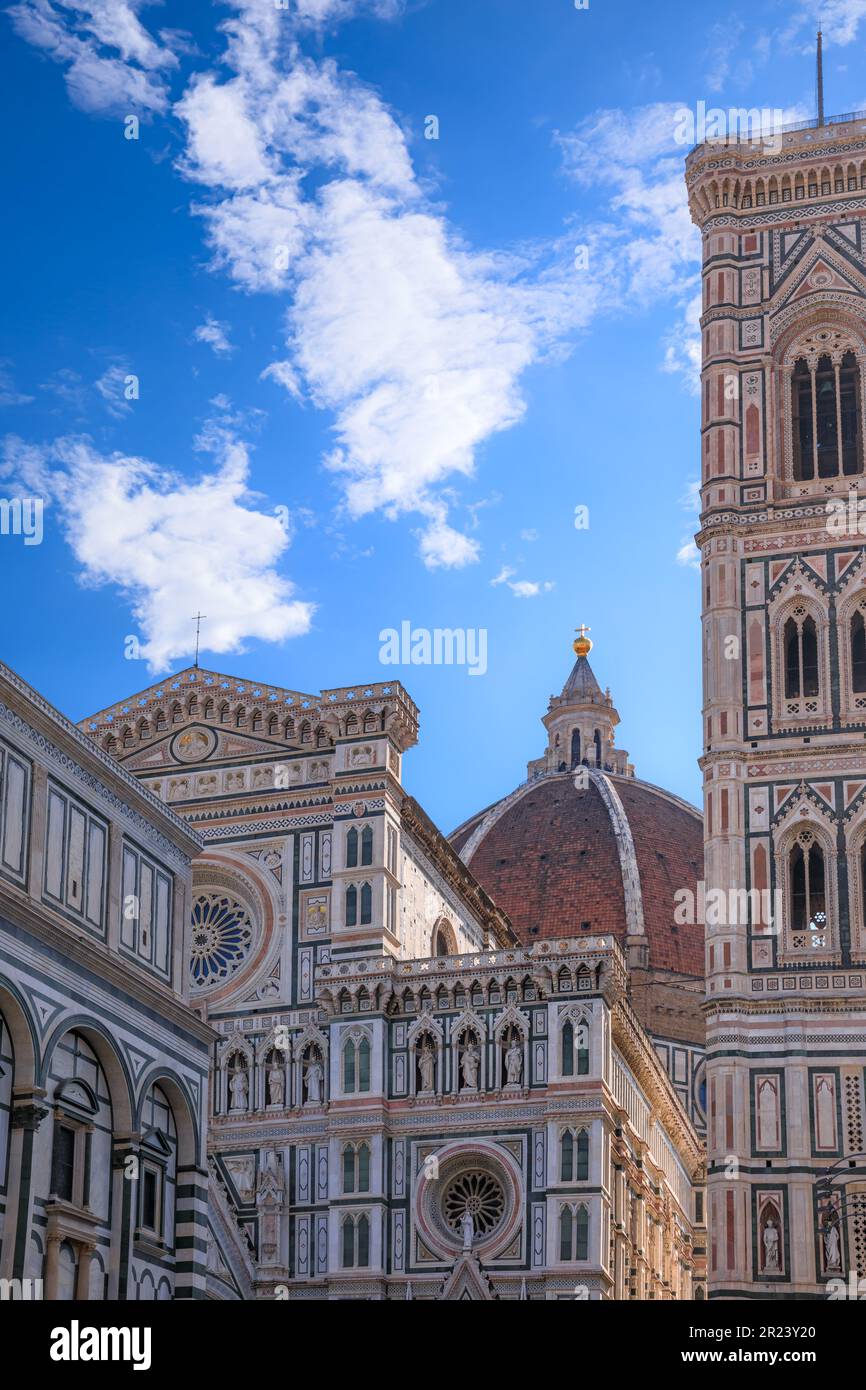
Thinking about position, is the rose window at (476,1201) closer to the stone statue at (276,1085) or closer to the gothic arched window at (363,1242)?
the gothic arched window at (363,1242)

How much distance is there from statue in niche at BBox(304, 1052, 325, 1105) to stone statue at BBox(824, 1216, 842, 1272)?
11.5 meters

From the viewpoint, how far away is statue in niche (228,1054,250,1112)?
49.7 meters

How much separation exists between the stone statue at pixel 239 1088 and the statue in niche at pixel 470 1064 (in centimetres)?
525

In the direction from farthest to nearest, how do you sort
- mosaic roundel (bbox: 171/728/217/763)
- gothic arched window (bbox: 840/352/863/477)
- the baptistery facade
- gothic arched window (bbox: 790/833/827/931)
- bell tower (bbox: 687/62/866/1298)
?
mosaic roundel (bbox: 171/728/217/763)
gothic arched window (bbox: 840/352/863/477)
gothic arched window (bbox: 790/833/827/931)
the baptistery facade
bell tower (bbox: 687/62/866/1298)

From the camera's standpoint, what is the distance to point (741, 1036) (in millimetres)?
46219

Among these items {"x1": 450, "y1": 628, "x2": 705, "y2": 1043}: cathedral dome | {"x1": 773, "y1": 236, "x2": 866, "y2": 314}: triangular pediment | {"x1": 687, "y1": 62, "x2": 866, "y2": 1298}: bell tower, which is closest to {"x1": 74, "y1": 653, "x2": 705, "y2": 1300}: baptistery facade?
{"x1": 687, "y1": 62, "x2": 866, "y2": 1298}: bell tower

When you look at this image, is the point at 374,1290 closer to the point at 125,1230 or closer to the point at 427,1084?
the point at 427,1084

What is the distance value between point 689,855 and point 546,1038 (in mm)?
50113

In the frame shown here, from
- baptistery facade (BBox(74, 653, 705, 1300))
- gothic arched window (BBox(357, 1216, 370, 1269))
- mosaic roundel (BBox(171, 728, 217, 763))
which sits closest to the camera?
baptistery facade (BBox(74, 653, 705, 1300))

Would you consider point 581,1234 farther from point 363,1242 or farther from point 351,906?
point 351,906

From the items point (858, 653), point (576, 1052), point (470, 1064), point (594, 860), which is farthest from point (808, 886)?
point (594, 860)

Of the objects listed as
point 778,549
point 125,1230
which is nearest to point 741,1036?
point 778,549

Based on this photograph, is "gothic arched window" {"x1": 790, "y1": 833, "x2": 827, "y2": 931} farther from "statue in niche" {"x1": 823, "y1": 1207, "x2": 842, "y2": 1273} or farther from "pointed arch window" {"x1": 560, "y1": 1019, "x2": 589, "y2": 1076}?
"statue in niche" {"x1": 823, "y1": 1207, "x2": 842, "y2": 1273}

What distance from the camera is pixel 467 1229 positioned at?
4631 centimetres
